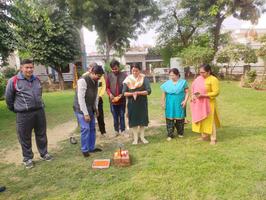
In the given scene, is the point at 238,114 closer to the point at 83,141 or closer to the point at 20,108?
the point at 83,141

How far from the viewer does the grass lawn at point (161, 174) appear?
3.59 meters

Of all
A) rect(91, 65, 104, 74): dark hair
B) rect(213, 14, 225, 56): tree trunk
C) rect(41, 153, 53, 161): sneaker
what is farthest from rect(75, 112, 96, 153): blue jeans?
rect(213, 14, 225, 56): tree trunk

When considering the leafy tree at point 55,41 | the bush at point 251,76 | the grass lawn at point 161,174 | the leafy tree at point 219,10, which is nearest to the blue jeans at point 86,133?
the grass lawn at point 161,174

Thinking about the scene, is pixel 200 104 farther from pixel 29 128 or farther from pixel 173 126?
pixel 29 128

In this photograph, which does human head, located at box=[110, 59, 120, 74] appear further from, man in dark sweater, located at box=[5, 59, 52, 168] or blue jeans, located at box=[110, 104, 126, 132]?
man in dark sweater, located at box=[5, 59, 52, 168]

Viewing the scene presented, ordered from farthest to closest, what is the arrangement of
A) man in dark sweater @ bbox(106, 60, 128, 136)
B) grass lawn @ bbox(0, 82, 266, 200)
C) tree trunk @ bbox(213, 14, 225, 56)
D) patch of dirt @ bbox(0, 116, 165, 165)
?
tree trunk @ bbox(213, 14, 225, 56) < man in dark sweater @ bbox(106, 60, 128, 136) < patch of dirt @ bbox(0, 116, 165, 165) < grass lawn @ bbox(0, 82, 266, 200)

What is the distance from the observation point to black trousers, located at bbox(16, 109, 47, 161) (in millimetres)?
4625

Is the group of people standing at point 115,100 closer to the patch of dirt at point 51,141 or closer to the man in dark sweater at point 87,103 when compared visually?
the man in dark sweater at point 87,103

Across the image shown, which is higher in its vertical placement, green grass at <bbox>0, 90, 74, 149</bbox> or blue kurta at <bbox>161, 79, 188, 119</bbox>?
blue kurta at <bbox>161, 79, 188, 119</bbox>

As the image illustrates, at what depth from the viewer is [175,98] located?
558cm

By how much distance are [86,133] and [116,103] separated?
1252 millimetres

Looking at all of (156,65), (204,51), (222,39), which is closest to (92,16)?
(204,51)

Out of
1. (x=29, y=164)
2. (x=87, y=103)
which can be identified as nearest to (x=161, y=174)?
(x=87, y=103)

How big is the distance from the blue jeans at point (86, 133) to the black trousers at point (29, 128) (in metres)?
0.65
